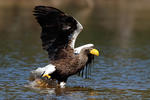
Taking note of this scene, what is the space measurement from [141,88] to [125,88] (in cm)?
36

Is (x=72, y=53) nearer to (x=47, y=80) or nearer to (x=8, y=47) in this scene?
(x=47, y=80)

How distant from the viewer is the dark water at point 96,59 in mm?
9734

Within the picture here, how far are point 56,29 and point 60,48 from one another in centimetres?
49

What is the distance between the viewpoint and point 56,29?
10.1m

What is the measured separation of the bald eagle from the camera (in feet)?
32.7

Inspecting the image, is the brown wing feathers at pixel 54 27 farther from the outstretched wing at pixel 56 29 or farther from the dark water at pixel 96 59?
the dark water at pixel 96 59

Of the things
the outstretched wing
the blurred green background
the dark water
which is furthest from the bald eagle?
the blurred green background

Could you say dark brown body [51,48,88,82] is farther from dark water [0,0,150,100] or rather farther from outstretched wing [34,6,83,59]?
dark water [0,0,150,100]

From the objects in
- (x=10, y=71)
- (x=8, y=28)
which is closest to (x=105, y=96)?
(x=10, y=71)

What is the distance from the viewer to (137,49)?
16.8 m

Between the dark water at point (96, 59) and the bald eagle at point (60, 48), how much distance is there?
387 millimetres

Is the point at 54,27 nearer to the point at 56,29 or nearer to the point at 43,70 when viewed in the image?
the point at 56,29

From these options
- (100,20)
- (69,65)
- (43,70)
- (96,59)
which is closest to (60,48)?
(69,65)

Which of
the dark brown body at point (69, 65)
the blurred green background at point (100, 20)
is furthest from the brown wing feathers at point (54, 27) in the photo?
the blurred green background at point (100, 20)
